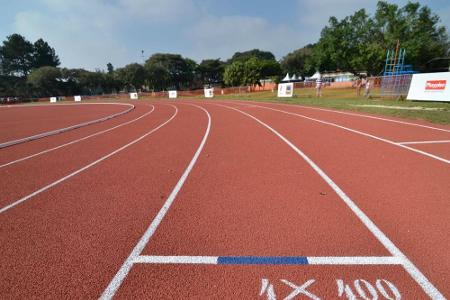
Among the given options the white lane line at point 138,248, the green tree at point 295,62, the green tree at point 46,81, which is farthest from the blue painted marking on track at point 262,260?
the green tree at point 295,62

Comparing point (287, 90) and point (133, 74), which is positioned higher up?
point (133, 74)

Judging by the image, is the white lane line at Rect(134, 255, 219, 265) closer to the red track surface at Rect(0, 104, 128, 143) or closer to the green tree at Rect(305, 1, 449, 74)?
the red track surface at Rect(0, 104, 128, 143)

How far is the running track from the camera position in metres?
2.56

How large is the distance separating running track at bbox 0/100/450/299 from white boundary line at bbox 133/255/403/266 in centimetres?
2

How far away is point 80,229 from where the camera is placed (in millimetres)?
3609

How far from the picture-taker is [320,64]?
1902 inches

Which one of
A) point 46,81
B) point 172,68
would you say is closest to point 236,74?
point 172,68

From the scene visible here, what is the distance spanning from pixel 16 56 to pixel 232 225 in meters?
110

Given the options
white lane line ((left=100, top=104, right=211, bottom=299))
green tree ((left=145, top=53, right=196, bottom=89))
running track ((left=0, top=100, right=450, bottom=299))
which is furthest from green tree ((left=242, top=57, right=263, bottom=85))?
white lane line ((left=100, top=104, right=211, bottom=299))

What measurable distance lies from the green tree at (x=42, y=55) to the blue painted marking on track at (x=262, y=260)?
366 ft

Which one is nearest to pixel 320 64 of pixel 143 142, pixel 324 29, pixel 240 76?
pixel 324 29

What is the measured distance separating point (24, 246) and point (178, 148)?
5.12m

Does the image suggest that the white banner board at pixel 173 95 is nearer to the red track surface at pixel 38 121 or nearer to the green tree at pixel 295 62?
the red track surface at pixel 38 121

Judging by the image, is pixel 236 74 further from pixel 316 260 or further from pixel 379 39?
pixel 316 260
